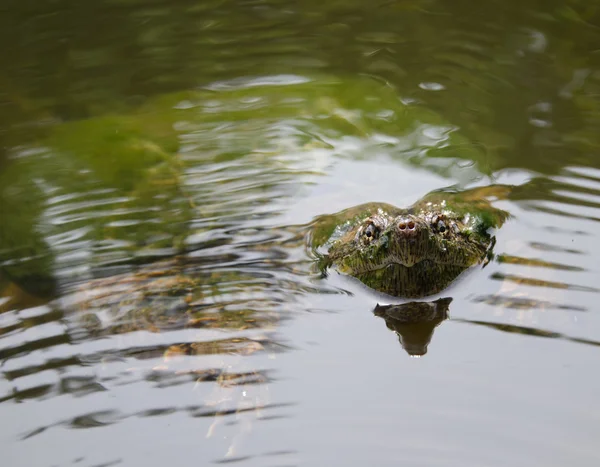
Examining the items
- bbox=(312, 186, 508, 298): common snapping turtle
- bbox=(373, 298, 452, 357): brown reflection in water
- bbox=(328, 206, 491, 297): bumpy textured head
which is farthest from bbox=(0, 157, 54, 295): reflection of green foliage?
bbox=(373, 298, 452, 357): brown reflection in water

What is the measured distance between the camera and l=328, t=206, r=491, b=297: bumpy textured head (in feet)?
11.6

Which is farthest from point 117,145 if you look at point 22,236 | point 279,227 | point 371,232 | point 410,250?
point 410,250

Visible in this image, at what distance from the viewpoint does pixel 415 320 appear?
145 inches

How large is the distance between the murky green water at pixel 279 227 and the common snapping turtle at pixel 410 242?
0.10 m

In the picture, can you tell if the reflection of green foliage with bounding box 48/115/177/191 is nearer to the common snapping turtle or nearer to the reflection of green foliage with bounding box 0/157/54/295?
the reflection of green foliage with bounding box 0/157/54/295

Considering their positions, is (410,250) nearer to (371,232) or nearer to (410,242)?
(410,242)

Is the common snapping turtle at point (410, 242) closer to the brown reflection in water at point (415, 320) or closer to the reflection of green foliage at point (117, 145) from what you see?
the brown reflection in water at point (415, 320)

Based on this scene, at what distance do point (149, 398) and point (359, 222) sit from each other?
1.38m

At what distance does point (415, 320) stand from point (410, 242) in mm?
402

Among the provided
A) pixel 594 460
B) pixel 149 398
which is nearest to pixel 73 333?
pixel 149 398

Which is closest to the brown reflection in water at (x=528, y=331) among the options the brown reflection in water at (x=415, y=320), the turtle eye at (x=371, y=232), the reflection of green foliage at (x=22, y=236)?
the brown reflection in water at (x=415, y=320)

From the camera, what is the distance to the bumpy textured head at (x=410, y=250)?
355cm

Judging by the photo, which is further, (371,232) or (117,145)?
(117,145)

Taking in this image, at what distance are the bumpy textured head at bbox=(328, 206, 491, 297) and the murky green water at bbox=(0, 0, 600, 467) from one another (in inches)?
4.1
